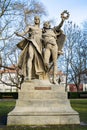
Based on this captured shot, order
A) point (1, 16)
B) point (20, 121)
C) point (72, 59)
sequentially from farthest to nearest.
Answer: point (72, 59) → point (1, 16) → point (20, 121)

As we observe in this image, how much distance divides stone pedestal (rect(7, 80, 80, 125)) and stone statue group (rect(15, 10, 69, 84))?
1.76ft

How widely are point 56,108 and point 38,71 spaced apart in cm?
179

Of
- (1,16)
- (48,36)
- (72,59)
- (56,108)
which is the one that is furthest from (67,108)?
(72,59)

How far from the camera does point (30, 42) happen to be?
550 inches

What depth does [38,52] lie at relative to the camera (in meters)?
13.9

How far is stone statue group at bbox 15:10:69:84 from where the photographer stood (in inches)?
548

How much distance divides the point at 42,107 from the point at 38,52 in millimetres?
2262

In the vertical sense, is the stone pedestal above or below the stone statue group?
below

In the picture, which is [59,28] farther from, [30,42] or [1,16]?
[1,16]

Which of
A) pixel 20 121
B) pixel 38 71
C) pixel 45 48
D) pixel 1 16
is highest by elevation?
pixel 1 16

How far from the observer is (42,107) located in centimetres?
1307

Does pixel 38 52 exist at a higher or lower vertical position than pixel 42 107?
higher

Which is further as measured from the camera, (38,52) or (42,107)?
(38,52)

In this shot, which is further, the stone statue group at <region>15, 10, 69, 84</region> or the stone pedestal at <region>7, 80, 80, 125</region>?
the stone statue group at <region>15, 10, 69, 84</region>
